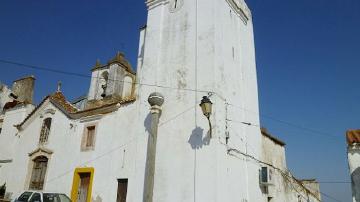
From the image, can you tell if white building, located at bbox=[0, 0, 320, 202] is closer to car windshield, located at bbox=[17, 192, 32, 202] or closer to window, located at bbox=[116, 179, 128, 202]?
window, located at bbox=[116, 179, 128, 202]

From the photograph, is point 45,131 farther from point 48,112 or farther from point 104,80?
point 104,80

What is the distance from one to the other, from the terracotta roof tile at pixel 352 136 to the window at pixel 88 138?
1300 centimetres

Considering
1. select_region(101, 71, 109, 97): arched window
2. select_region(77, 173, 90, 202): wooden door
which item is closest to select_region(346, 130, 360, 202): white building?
select_region(77, 173, 90, 202): wooden door

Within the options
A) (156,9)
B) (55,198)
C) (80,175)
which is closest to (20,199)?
(55,198)

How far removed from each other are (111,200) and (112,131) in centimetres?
333

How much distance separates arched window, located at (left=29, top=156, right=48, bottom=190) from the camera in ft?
57.9

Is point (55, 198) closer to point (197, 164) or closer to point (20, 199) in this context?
point (20, 199)

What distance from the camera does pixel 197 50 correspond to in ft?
44.0

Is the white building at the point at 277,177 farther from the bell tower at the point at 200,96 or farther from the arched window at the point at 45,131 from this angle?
the arched window at the point at 45,131

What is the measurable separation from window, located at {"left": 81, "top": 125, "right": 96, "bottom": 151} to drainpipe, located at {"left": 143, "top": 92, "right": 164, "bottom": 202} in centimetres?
485

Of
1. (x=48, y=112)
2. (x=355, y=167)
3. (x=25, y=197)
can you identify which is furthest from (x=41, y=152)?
(x=355, y=167)

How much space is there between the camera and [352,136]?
50.8ft

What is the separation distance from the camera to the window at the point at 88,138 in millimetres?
15980

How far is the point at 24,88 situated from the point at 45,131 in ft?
27.5
